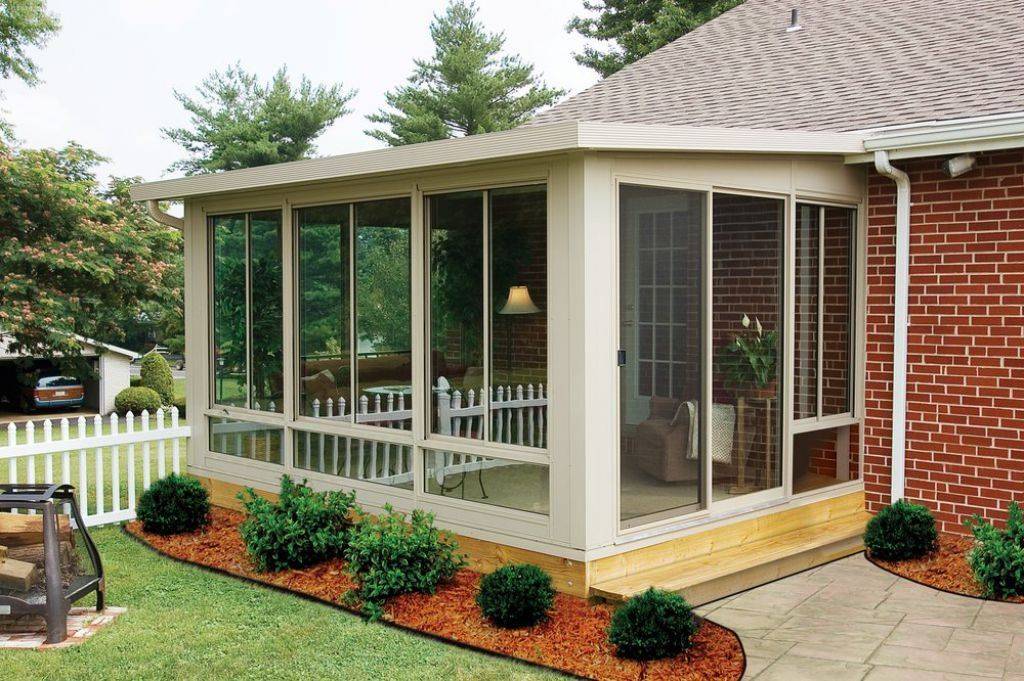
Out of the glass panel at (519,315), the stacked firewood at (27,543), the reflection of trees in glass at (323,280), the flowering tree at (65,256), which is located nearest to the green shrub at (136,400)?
the flowering tree at (65,256)

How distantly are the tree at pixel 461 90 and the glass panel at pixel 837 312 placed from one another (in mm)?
21332

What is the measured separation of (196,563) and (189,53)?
1274 inches

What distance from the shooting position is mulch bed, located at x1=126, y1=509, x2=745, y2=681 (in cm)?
462

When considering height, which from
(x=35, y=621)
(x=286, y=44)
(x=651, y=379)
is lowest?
(x=35, y=621)

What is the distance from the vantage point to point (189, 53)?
116ft

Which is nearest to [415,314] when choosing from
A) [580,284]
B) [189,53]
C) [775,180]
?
[580,284]

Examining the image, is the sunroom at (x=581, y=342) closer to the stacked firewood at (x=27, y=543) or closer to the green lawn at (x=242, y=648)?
the green lawn at (x=242, y=648)

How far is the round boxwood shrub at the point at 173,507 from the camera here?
24.1 feet

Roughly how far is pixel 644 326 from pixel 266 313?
3341 millimetres

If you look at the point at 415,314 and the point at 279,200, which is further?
the point at 279,200

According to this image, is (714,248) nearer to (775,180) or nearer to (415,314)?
(775,180)

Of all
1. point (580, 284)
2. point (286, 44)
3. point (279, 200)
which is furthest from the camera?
point (286, 44)

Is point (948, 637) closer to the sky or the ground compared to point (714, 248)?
closer to the ground

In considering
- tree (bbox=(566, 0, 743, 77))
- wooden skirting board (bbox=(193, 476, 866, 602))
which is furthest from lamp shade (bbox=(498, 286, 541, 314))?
tree (bbox=(566, 0, 743, 77))
